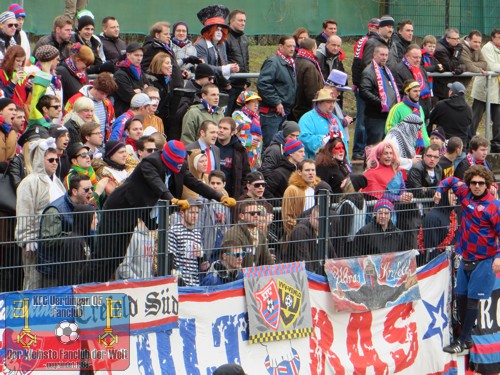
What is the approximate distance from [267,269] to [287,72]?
16.7 ft

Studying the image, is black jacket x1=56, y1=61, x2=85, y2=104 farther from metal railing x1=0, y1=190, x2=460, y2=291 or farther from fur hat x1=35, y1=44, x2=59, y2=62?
metal railing x1=0, y1=190, x2=460, y2=291

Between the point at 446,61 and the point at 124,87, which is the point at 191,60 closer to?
the point at 124,87

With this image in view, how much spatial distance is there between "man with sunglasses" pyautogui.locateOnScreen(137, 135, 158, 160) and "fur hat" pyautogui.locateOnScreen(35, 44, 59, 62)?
184 cm

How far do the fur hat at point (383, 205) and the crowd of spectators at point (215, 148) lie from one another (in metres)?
0.01

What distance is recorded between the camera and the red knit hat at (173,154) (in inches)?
432

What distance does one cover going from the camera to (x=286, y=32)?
20328 millimetres

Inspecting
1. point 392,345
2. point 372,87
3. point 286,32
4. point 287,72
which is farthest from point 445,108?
point 392,345

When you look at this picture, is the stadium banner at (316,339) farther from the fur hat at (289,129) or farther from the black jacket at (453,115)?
the black jacket at (453,115)

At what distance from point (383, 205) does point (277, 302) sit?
1814 mm

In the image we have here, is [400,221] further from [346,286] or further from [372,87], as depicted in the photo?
[372,87]

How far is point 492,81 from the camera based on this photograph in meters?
18.7

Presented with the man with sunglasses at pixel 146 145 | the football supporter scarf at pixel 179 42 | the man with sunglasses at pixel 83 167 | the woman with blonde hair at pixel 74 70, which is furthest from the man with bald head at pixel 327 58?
the man with sunglasses at pixel 83 167

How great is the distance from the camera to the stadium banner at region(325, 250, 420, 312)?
12055mm

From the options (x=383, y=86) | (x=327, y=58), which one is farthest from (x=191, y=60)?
(x=383, y=86)
